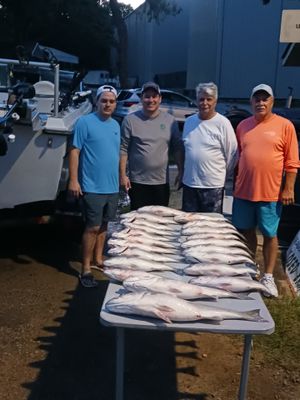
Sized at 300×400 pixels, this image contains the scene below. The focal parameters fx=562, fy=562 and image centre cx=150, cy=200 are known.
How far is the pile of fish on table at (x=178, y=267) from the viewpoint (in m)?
2.69

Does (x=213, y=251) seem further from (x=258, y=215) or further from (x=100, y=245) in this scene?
(x=100, y=245)

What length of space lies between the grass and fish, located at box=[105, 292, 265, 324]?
129cm

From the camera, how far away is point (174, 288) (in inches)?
112

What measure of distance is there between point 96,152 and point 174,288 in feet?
6.92

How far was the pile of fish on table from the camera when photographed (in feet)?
8.81

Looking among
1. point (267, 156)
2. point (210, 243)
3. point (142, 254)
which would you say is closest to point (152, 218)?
point (210, 243)

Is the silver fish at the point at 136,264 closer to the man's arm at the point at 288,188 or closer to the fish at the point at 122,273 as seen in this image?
the fish at the point at 122,273

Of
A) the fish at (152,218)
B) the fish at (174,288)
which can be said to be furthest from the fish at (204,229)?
the fish at (174,288)

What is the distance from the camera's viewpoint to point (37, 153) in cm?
470

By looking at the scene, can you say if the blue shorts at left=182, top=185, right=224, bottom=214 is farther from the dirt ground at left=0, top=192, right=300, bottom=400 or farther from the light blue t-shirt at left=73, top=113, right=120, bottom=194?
the dirt ground at left=0, top=192, right=300, bottom=400

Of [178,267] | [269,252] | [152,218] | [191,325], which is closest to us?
[191,325]

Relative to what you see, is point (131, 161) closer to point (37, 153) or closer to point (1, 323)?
point (37, 153)

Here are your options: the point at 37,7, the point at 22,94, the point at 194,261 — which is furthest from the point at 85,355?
the point at 37,7

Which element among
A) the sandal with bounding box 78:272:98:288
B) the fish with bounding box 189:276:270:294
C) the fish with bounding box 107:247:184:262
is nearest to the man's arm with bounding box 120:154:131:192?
the sandal with bounding box 78:272:98:288
